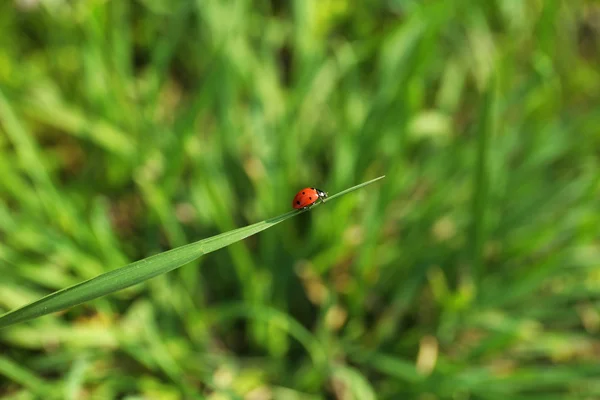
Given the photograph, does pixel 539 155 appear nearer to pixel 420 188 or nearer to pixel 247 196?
pixel 420 188

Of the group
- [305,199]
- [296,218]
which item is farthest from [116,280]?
→ [296,218]

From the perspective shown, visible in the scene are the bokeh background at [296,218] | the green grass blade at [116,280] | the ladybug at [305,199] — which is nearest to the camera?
the green grass blade at [116,280]

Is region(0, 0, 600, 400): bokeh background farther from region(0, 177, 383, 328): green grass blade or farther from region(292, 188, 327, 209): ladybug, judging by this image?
region(0, 177, 383, 328): green grass blade

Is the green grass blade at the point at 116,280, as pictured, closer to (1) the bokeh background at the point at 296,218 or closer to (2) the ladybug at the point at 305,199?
(2) the ladybug at the point at 305,199

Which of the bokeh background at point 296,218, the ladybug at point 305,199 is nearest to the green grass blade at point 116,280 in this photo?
the ladybug at point 305,199

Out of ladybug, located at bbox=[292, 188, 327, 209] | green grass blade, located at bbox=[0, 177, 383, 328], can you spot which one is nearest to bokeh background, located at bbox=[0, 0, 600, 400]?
ladybug, located at bbox=[292, 188, 327, 209]

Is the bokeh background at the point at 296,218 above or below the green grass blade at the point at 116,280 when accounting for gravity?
above
